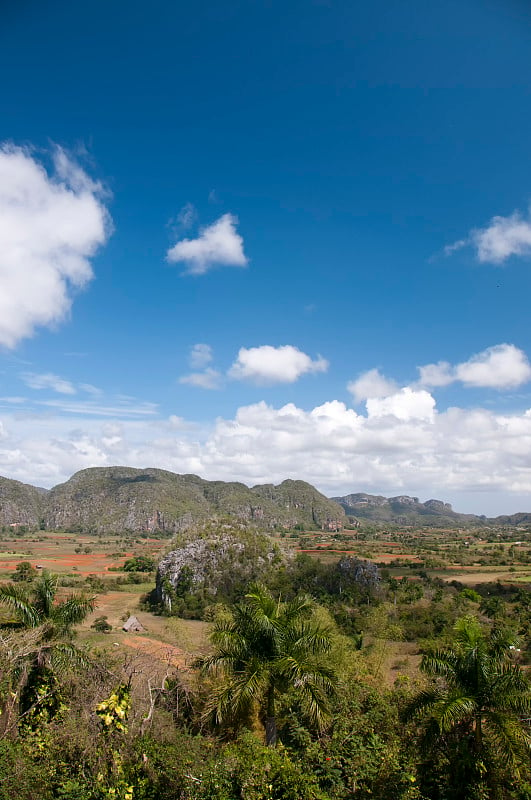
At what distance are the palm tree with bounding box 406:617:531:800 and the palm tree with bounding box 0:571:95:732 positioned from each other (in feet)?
37.0

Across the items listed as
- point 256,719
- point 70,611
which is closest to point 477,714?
point 256,719

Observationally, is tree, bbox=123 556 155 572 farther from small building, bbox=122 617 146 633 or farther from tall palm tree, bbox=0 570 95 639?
tall palm tree, bbox=0 570 95 639

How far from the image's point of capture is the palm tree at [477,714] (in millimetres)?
10586

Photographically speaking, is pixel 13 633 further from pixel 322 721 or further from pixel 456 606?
pixel 456 606

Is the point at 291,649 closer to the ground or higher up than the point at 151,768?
higher up

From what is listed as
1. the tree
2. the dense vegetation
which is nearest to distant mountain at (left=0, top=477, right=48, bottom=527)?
the tree

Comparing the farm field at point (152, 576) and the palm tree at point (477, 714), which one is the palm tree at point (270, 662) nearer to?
the palm tree at point (477, 714)

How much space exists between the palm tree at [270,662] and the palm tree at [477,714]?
2747 mm

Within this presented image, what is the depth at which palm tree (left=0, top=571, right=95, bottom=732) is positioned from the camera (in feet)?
47.0

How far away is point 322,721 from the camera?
484 inches

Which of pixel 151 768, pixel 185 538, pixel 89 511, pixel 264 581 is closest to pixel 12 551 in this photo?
pixel 185 538

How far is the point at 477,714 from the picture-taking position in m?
11.5

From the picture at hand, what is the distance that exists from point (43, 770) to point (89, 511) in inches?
8143

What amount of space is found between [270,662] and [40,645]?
8.40m
